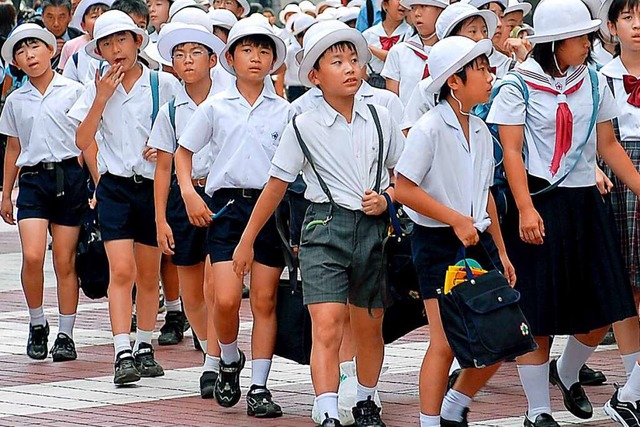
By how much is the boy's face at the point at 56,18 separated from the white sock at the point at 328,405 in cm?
690

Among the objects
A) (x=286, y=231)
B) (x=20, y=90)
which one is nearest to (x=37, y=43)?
(x=20, y=90)

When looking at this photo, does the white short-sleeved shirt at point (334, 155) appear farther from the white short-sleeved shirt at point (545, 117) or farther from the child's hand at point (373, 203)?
the white short-sleeved shirt at point (545, 117)

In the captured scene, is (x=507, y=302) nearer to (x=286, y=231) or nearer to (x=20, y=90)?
(x=286, y=231)

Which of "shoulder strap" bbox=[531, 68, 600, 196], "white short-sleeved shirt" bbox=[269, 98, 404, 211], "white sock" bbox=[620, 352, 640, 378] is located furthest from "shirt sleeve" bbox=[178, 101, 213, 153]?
"white sock" bbox=[620, 352, 640, 378]

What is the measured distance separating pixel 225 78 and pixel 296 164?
248cm

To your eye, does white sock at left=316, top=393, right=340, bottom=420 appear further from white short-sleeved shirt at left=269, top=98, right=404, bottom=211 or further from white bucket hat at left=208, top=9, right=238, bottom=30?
white bucket hat at left=208, top=9, right=238, bottom=30

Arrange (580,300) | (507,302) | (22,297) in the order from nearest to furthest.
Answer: (507,302) < (580,300) < (22,297)

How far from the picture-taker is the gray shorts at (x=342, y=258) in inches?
266

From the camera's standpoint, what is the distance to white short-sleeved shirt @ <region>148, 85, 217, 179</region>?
803 cm

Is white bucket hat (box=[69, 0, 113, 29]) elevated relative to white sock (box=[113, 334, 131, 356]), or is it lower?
elevated

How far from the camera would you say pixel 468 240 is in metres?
6.19

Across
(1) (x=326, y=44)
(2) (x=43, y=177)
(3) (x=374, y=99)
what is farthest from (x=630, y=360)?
(2) (x=43, y=177)

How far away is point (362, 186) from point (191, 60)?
5.68ft

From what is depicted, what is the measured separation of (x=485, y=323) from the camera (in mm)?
6035
